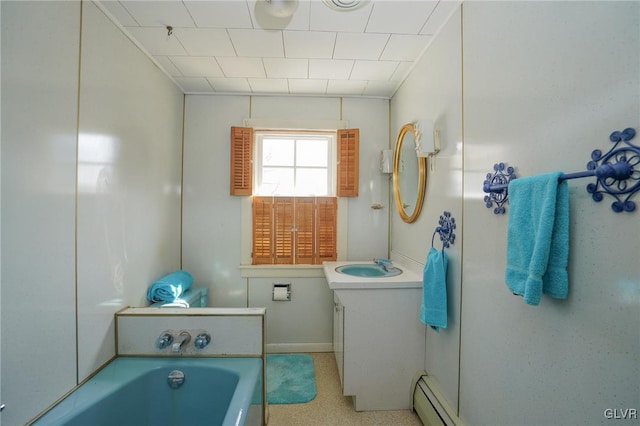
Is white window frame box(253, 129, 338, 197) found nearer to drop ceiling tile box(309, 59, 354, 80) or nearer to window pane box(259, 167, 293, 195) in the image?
window pane box(259, 167, 293, 195)

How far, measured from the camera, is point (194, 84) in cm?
234

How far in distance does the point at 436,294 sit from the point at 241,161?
1950 millimetres

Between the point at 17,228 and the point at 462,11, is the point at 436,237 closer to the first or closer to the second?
the point at 462,11

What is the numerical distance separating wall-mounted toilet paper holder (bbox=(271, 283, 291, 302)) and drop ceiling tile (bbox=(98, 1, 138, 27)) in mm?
2159

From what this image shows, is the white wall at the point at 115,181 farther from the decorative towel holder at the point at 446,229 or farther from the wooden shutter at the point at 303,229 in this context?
the decorative towel holder at the point at 446,229

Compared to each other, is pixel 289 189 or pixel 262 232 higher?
pixel 289 189

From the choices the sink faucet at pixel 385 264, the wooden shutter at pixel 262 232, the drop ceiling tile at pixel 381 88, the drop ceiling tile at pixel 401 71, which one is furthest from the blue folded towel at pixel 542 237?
the wooden shutter at pixel 262 232

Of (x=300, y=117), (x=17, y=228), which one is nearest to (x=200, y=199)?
(x=300, y=117)

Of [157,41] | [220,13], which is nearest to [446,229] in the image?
[220,13]

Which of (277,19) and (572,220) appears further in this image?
(277,19)

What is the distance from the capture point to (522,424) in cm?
99

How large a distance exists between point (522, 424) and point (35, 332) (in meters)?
1.94

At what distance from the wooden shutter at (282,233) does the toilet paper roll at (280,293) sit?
9.6 inches

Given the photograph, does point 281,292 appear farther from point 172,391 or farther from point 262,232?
point 172,391
